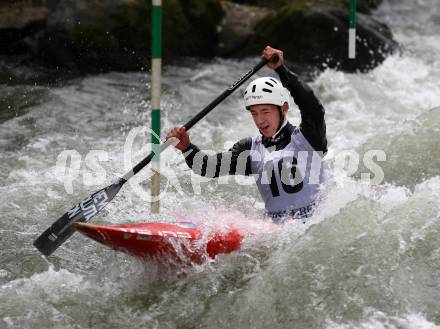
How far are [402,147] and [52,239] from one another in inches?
159

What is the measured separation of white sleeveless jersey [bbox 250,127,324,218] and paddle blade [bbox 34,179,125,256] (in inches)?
43.7

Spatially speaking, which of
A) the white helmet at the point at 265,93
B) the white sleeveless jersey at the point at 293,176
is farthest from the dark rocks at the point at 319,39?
the white helmet at the point at 265,93

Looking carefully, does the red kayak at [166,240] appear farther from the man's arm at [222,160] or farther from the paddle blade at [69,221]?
the man's arm at [222,160]

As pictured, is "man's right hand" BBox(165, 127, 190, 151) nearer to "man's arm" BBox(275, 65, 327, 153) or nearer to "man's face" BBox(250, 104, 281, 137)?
"man's face" BBox(250, 104, 281, 137)

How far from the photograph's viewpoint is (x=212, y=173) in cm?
532

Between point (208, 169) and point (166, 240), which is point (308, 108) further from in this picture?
point (166, 240)

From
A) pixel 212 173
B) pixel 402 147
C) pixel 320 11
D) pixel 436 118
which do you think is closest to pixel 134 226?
pixel 212 173

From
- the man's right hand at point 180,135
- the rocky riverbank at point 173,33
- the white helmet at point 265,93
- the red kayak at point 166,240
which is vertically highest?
the rocky riverbank at point 173,33

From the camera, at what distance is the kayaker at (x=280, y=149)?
4.80 m

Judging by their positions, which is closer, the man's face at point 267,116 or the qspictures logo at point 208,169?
the man's face at point 267,116

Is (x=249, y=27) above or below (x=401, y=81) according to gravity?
above

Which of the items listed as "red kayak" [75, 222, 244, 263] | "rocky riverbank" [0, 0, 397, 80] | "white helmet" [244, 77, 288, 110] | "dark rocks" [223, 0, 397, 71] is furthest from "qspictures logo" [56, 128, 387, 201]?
"dark rocks" [223, 0, 397, 71]

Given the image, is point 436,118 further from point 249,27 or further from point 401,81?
point 249,27

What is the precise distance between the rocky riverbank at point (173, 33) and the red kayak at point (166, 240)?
641 cm
